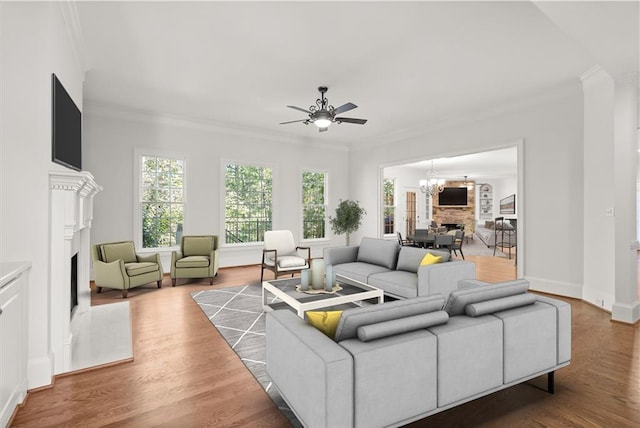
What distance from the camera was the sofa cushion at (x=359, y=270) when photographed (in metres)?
4.40

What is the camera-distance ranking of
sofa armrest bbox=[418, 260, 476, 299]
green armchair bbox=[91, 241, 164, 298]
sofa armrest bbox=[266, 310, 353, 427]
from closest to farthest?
sofa armrest bbox=[266, 310, 353, 427], sofa armrest bbox=[418, 260, 476, 299], green armchair bbox=[91, 241, 164, 298]

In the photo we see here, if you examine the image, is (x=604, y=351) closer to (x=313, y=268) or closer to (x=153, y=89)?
(x=313, y=268)

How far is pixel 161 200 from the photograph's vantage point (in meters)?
6.20

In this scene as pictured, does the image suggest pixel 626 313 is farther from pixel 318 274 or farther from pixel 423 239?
pixel 423 239

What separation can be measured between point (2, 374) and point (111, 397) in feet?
2.08

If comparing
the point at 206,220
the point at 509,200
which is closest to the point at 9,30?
the point at 206,220

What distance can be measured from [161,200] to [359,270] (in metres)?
4.05

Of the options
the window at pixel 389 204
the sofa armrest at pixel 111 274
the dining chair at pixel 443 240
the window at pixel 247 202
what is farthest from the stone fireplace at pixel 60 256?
the window at pixel 389 204

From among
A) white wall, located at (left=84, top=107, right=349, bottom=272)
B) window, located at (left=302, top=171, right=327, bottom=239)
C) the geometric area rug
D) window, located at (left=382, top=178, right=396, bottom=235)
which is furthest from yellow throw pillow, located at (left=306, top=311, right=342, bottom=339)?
window, located at (left=382, top=178, right=396, bottom=235)

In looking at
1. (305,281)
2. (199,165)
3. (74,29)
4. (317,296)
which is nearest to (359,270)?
(305,281)

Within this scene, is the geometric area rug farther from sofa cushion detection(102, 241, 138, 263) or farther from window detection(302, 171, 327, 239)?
window detection(302, 171, 327, 239)

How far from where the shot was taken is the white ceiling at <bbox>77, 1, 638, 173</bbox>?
287 centimetres

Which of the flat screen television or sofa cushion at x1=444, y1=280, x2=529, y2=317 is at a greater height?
the flat screen television

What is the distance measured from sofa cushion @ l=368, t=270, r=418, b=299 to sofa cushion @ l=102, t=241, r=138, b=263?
378 centimetres
